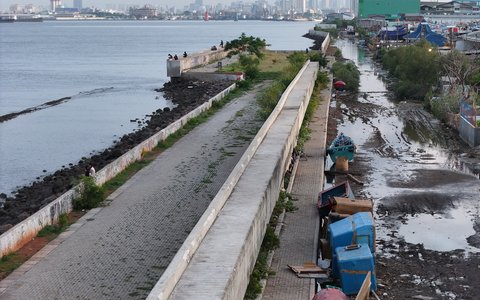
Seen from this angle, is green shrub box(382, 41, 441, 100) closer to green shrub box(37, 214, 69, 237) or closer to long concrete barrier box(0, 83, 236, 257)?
long concrete barrier box(0, 83, 236, 257)

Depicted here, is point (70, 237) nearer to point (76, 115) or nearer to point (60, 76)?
point (76, 115)

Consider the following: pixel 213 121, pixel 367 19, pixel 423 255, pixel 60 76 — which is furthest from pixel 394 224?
pixel 367 19

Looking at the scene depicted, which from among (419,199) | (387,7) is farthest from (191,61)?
(387,7)

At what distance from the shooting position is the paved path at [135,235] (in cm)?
1320

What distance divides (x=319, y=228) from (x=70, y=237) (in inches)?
192

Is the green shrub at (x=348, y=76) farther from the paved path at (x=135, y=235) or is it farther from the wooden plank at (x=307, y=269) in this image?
the wooden plank at (x=307, y=269)

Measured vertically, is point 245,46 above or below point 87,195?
above

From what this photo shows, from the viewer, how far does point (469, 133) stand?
28.8m

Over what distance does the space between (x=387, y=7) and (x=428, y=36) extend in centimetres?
7737

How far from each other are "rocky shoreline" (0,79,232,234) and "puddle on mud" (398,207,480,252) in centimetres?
825

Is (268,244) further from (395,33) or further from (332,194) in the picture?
(395,33)

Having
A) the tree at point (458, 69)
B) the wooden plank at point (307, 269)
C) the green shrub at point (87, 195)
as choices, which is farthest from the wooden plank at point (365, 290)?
the tree at point (458, 69)

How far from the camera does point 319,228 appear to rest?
1684 centimetres

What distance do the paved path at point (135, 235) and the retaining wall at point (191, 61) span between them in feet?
98.0
